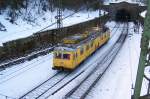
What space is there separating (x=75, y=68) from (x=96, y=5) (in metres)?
50.8

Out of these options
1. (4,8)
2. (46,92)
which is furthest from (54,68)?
(4,8)

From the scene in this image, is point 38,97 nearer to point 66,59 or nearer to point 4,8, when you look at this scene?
point 66,59

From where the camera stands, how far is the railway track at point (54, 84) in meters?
18.4

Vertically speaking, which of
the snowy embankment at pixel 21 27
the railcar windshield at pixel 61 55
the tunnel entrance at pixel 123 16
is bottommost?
the railcar windshield at pixel 61 55

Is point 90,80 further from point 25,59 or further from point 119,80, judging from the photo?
point 25,59

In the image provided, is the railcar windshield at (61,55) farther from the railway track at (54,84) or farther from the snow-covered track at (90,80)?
the snow-covered track at (90,80)

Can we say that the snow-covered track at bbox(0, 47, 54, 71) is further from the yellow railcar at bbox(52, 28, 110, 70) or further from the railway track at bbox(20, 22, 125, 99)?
the railway track at bbox(20, 22, 125, 99)

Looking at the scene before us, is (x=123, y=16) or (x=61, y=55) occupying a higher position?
(x=123, y=16)

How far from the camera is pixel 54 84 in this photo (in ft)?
68.4

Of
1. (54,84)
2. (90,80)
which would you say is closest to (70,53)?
(90,80)

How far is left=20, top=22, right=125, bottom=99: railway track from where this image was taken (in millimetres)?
18362

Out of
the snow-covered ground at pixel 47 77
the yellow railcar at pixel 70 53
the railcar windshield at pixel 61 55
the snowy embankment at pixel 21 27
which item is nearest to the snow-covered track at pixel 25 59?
the snow-covered ground at pixel 47 77

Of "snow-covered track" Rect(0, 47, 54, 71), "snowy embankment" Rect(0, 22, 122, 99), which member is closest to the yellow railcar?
"snowy embankment" Rect(0, 22, 122, 99)

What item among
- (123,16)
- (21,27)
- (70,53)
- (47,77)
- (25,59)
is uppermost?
(123,16)
